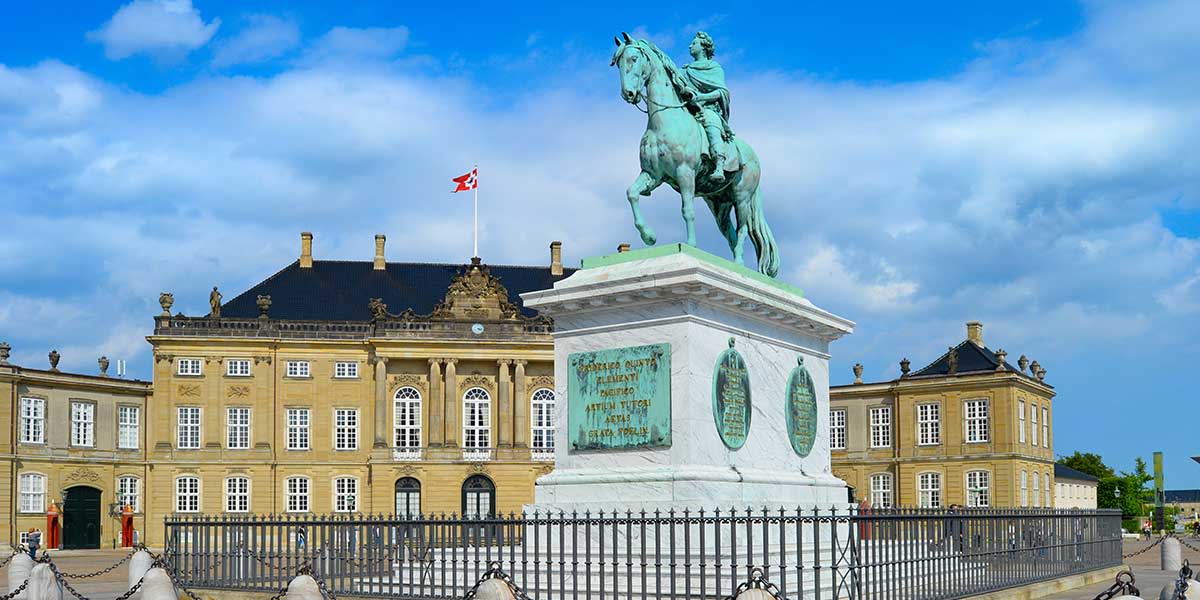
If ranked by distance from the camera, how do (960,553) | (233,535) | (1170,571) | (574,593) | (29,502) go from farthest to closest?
(29,502)
(1170,571)
(233,535)
(960,553)
(574,593)

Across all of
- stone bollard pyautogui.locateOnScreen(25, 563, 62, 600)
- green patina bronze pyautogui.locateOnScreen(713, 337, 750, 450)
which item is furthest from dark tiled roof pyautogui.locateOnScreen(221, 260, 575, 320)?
green patina bronze pyautogui.locateOnScreen(713, 337, 750, 450)

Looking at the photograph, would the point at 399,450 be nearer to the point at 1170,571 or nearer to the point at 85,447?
the point at 85,447

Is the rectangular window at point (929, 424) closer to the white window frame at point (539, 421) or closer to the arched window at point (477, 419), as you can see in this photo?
the white window frame at point (539, 421)

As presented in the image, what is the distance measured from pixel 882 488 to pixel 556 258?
19.7 meters

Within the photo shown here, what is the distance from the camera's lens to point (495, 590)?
9586 millimetres

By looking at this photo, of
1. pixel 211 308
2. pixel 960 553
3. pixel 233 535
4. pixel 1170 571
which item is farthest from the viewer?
pixel 211 308

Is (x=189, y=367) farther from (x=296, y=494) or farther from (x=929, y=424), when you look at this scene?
(x=929, y=424)

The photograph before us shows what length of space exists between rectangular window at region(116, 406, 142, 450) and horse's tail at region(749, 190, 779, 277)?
45.8m

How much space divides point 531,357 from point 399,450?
7146 mm

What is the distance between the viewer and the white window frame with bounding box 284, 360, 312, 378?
56.0m

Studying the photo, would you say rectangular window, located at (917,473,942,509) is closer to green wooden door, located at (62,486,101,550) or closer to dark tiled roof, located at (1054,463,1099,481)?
dark tiled roof, located at (1054,463,1099,481)

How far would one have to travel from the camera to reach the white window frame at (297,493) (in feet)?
183

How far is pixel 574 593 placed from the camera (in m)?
10.8

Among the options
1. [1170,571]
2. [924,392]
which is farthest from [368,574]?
[924,392]
